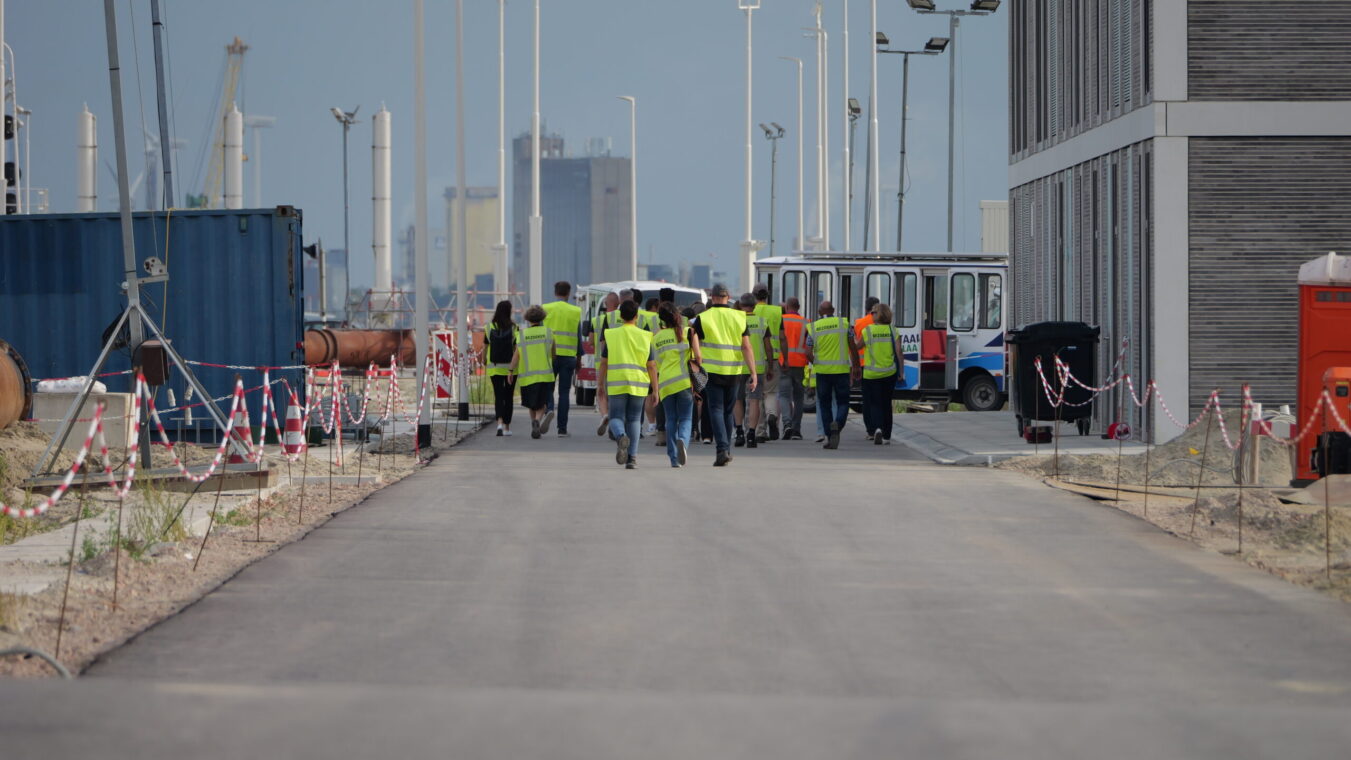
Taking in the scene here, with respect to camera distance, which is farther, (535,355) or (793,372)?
(535,355)

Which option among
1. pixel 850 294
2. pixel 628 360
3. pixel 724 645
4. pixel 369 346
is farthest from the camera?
pixel 369 346

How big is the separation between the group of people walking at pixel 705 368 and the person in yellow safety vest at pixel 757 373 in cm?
2

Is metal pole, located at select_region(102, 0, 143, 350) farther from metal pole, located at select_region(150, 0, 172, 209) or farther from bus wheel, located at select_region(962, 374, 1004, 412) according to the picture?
bus wheel, located at select_region(962, 374, 1004, 412)

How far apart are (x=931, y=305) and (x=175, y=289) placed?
15.0m

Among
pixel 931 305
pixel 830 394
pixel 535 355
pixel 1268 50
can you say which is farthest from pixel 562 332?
pixel 931 305

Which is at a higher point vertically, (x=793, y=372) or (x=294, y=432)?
(x=793, y=372)

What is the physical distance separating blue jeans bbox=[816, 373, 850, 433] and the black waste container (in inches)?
80.9

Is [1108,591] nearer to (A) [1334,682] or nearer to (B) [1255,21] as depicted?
(A) [1334,682]

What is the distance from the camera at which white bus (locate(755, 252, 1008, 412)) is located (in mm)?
31859

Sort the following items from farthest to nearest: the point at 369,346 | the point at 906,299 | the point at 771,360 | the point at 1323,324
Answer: the point at 369,346 < the point at 906,299 < the point at 771,360 < the point at 1323,324

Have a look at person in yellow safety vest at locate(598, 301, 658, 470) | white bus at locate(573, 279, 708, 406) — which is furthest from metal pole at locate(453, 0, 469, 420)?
person in yellow safety vest at locate(598, 301, 658, 470)

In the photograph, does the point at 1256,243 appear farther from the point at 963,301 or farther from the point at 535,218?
the point at 535,218

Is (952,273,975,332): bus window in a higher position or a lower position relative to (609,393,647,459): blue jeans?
higher

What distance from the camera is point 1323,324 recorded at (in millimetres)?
16266
